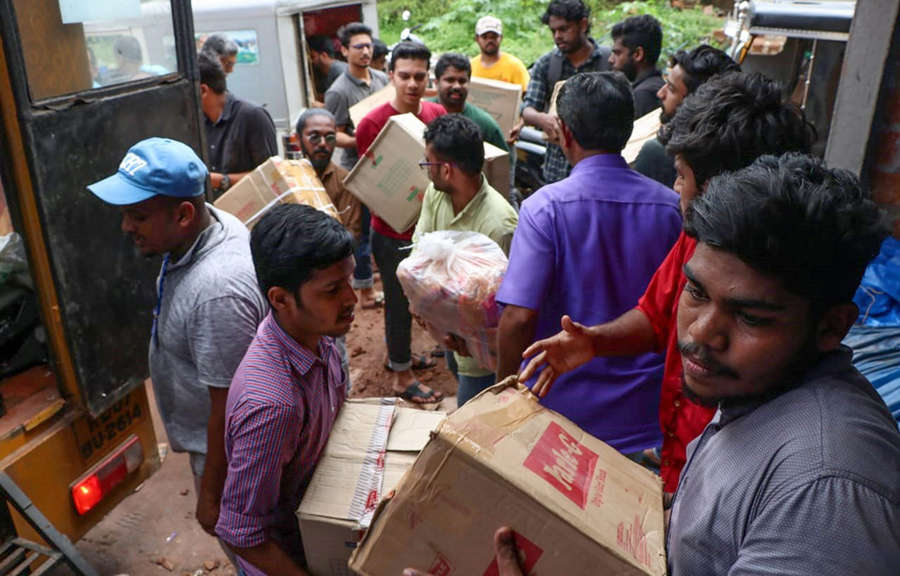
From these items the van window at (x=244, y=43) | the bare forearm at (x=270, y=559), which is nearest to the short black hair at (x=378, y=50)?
the van window at (x=244, y=43)

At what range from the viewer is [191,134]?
9.22 ft

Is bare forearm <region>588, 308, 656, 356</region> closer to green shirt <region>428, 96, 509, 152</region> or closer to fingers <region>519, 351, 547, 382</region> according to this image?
fingers <region>519, 351, 547, 382</region>

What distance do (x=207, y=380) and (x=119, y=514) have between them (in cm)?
201

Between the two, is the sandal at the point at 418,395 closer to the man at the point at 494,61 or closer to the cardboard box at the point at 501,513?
the cardboard box at the point at 501,513

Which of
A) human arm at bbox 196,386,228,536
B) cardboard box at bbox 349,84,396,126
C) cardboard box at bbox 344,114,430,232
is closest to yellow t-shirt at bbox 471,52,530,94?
cardboard box at bbox 349,84,396,126

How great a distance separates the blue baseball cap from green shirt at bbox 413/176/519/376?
3.94 ft

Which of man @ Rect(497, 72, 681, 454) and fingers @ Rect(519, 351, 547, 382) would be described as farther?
man @ Rect(497, 72, 681, 454)

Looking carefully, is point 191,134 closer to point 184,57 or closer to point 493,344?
point 184,57

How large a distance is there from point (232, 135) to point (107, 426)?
2.56 metres

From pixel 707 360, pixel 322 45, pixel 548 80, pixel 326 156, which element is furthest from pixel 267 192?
pixel 322 45

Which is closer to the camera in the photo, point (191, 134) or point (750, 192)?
point (750, 192)

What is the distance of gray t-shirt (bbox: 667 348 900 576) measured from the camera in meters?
0.90

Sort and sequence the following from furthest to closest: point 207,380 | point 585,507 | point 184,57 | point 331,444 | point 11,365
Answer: point 184,57
point 11,365
point 207,380
point 331,444
point 585,507

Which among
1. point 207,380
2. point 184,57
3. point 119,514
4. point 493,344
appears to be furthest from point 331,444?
point 119,514
